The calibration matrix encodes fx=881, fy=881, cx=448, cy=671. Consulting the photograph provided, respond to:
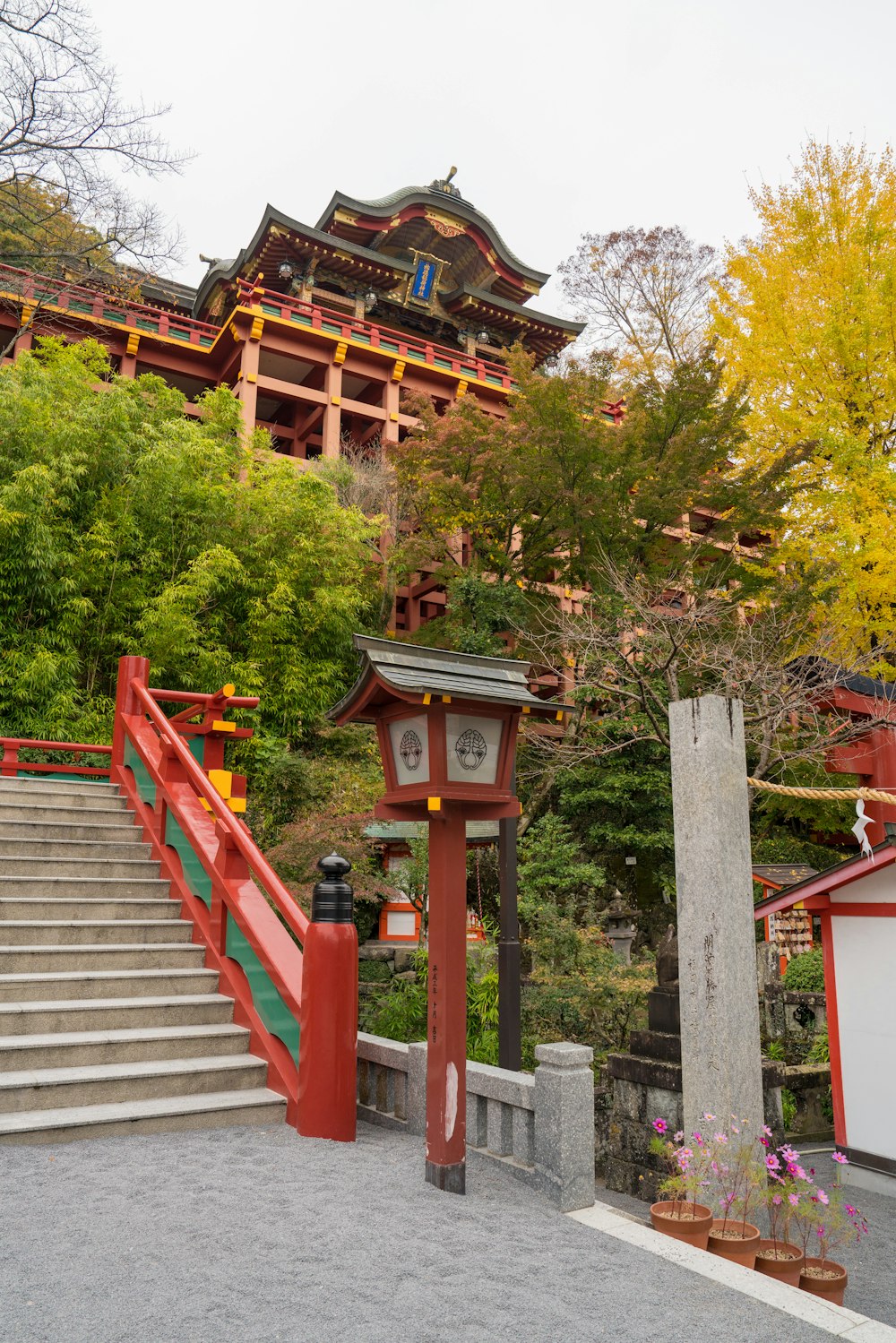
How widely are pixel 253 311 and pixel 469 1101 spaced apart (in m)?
19.4

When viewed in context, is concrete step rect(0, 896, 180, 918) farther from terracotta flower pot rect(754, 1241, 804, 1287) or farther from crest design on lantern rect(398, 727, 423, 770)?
terracotta flower pot rect(754, 1241, 804, 1287)

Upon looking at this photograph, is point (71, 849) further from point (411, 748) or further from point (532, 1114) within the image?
point (532, 1114)

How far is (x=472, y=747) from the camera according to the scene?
407 cm

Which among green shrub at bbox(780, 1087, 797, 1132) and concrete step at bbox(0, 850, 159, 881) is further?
green shrub at bbox(780, 1087, 797, 1132)

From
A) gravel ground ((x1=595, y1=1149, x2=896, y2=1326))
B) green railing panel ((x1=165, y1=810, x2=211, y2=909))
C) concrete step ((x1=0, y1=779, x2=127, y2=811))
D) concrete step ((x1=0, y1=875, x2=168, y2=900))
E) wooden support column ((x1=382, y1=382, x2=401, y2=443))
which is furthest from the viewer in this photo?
wooden support column ((x1=382, y1=382, x2=401, y2=443))

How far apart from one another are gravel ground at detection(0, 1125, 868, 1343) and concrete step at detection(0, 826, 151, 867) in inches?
127

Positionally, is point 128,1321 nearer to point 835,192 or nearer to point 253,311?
point 835,192

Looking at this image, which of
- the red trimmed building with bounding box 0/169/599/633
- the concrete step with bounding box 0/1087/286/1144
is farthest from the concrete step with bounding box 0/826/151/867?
the red trimmed building with bounding box 0/169/599/633

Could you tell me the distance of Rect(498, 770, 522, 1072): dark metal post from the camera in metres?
7.29

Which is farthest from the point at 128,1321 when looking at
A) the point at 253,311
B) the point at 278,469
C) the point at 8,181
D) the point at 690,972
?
the point at 253,311

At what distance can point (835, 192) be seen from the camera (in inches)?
609

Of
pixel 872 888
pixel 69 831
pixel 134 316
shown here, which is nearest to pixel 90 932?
pixel 69 831

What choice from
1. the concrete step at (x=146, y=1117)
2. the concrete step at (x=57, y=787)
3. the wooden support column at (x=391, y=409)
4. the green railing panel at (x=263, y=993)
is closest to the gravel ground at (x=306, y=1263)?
the concrete step at (x=146, y=1117)

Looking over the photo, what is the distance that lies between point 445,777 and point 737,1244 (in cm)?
245
